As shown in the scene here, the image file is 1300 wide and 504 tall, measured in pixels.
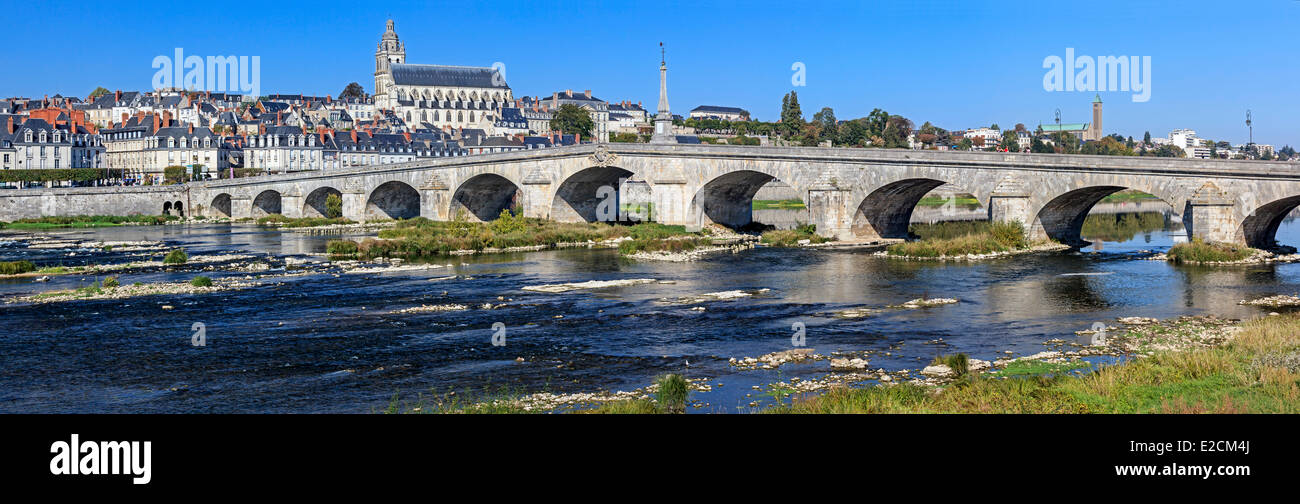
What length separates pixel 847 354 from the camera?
76.2ft

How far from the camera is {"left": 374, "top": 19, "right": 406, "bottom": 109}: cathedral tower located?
602ft

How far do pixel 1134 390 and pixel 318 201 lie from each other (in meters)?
78.6

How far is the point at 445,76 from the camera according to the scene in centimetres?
18875

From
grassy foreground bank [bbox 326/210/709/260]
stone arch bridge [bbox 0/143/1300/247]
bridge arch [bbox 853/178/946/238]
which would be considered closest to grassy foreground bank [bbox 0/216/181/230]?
stone arch bridge [bbox 0/143/1300/247]

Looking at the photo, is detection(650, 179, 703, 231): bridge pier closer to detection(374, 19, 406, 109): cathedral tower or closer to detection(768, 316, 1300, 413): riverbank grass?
detection(768, 316, 1300, 413): riverbank grass

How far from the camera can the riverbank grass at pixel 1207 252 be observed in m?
39.8

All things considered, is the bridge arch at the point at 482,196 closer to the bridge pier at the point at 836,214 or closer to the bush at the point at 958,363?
the bridge pier at the point at 836,214

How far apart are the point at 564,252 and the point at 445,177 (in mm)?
26170

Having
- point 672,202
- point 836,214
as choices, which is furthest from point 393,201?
point 836,214

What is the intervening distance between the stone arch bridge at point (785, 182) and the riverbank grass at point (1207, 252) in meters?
0.83

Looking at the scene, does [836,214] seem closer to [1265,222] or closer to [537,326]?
[1265,222]
